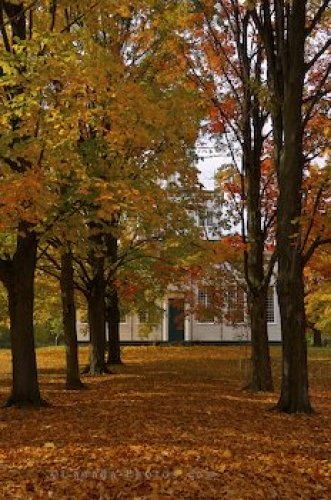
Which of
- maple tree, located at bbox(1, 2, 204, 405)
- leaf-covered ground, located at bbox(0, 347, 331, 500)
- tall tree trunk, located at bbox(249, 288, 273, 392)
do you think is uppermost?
maple tree, located at bbox(1, 2, 204, 405)

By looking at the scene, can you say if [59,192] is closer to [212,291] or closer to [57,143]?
[57,143]

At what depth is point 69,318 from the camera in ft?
49.3

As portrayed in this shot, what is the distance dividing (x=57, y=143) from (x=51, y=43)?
1581 mm

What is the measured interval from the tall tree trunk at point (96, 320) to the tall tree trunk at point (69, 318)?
4.21m

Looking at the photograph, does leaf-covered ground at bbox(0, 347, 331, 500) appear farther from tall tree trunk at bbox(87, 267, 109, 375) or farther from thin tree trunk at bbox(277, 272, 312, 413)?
tall tree trunk at bbox(87, 267, 109, 375)

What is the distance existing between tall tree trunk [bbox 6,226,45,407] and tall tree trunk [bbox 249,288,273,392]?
19.6 feet

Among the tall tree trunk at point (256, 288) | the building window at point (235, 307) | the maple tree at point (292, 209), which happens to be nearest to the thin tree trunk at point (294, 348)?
the maple tree at point (292, 209)

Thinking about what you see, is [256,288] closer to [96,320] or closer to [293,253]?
[293,253]

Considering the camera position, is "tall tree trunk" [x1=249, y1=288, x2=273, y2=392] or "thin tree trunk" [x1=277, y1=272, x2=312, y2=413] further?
"tall tree trunk" [x1=249, y1=288, x2=273, y2=392]

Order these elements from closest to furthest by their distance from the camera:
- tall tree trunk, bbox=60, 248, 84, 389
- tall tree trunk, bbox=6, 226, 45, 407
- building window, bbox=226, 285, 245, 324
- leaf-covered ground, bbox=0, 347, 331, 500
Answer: leaf-covered ground, bbox=0, 347, 331, 500, tall tree trunk, bbox=6, 226, 45, 407, tall tree trunk, bbox=60, 248, 84, 389, building window, bbox=226, 285, 245, 324

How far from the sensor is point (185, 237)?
18.5 meters

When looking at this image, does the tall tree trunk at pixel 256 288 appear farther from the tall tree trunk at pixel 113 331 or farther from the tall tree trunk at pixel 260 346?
the tall tree trunk at pixel 113 331

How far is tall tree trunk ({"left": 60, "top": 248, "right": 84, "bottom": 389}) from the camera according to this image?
14922 mm

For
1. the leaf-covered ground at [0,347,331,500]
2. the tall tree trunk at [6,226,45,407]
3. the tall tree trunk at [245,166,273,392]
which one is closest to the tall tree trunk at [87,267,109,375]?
the leaf-covered ground at [0,347,331,500]
